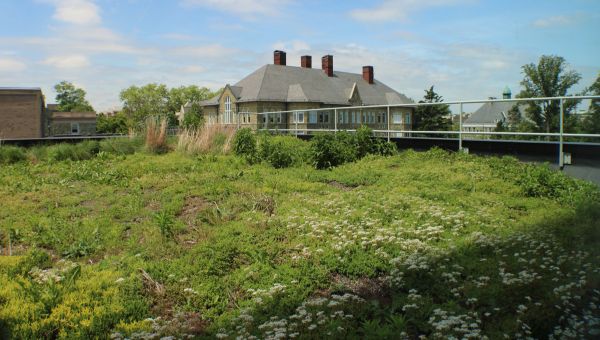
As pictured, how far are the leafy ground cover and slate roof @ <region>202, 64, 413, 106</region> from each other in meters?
39.1

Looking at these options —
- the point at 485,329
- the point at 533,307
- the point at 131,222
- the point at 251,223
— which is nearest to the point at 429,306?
the point at 485,329

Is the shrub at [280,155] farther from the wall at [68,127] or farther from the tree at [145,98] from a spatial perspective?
the tree at [145,98]

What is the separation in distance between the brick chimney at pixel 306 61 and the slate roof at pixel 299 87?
1.14 metres

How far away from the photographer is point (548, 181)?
7945 millimetres

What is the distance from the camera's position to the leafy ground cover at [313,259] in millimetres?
3990

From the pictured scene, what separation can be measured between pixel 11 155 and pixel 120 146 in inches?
129

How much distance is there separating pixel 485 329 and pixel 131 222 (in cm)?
543

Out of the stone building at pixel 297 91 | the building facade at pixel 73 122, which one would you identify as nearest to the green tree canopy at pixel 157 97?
the building facade at pixel 73 122

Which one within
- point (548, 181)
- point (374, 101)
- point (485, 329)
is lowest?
point (485, 329)

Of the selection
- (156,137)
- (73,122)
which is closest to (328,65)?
(73,122)

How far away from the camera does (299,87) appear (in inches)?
1925

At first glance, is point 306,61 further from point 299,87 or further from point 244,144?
point 244,144

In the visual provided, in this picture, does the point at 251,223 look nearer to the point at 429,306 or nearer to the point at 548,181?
the point at 429,306

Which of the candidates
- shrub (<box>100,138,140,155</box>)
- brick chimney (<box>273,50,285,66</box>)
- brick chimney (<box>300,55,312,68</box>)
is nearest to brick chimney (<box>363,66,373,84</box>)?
brick chimney (<box>300,55,312,68</box>)
